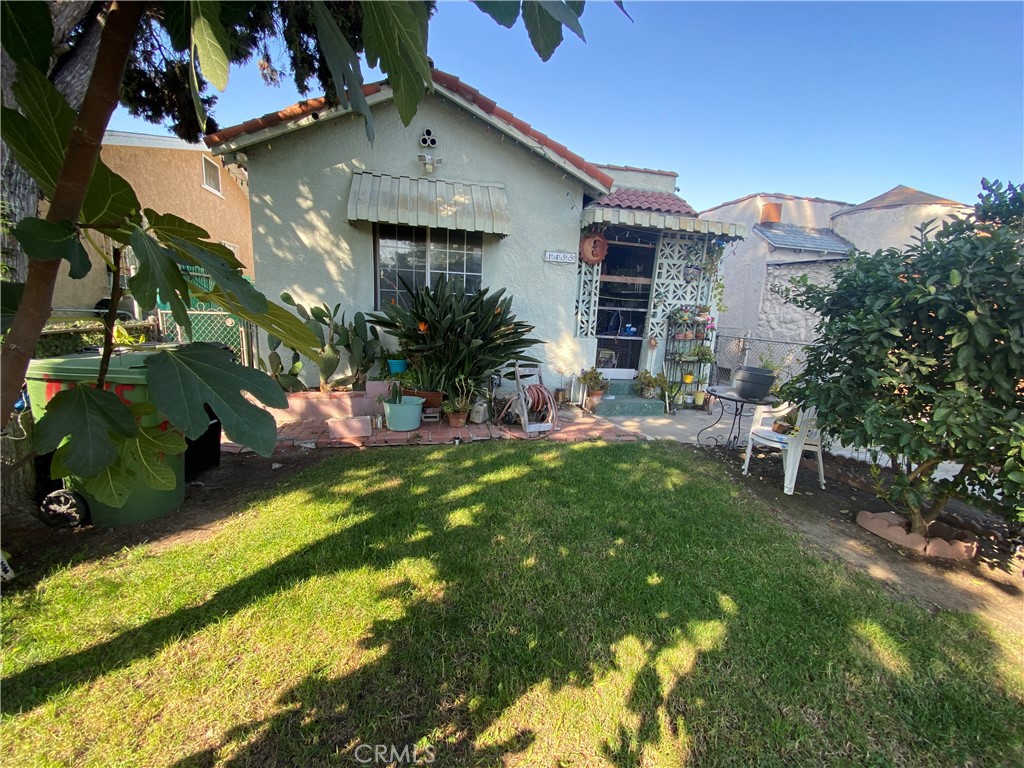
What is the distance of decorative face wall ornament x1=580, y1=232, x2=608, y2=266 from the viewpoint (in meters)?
7.38

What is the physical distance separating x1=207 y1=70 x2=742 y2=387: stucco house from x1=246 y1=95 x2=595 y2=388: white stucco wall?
0.02 metres

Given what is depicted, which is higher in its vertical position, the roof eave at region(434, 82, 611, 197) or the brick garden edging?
the roof eave at region(434, 82, 611, 197)

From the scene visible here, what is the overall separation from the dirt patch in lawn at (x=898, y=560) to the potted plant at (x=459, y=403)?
3.69 m

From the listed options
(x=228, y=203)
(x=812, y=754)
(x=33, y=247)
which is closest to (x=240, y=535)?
(x=33, y=247)

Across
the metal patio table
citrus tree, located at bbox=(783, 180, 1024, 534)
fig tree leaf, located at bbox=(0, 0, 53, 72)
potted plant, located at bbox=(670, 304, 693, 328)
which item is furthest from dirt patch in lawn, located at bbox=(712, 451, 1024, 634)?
fig tree leaf, located at bbox=(0, 0, 53, 72)

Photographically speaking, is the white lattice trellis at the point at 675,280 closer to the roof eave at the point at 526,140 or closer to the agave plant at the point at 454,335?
the roof eave at the point at 526,140

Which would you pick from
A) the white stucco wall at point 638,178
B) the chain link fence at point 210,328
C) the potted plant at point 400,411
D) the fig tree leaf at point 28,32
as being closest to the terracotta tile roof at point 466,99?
the white stucco wall at point 638,178

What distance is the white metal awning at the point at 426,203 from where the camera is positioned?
6090mm

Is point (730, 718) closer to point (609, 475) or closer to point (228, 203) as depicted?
point (609, 475)

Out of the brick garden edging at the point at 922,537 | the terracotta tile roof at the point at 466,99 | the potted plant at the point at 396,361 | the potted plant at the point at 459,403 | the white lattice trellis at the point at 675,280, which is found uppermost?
the terracotta tile roof at the point at 466,99

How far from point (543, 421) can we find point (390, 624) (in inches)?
159

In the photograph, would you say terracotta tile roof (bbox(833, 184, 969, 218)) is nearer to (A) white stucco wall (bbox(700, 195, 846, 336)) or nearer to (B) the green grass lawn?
(A) white stucco wall (bbox(700, 195, 846, 336))

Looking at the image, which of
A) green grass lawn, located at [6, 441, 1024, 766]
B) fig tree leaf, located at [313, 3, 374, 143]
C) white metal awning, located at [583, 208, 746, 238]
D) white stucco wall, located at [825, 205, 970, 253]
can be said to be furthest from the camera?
white stucco wall, located at [825, 205, 970, 253]

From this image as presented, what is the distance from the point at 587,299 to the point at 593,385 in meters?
1.67
